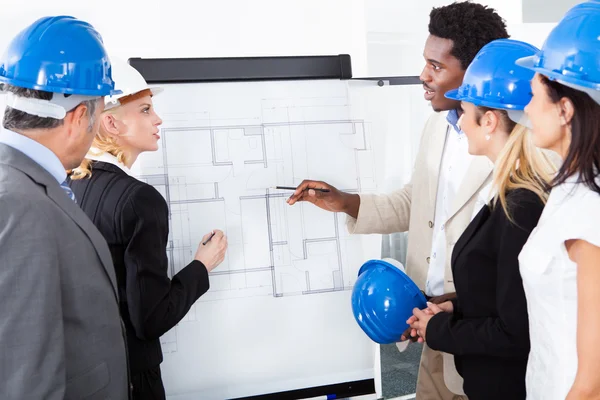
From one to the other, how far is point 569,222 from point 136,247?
109 centimetres

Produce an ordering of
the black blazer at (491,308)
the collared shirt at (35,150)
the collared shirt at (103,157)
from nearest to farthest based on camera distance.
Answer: the collared shirt at (35,150), the black blazer at (491,308), the collared shirt at (103,157)

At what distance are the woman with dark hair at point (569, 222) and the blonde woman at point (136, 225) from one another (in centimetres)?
97

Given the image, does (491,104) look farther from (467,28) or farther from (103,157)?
(103,157)

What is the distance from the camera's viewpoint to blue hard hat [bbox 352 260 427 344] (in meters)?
1.82

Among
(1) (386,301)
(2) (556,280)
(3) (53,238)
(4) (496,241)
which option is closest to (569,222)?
(2) (556,280)

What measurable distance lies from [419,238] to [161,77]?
1.04 metres

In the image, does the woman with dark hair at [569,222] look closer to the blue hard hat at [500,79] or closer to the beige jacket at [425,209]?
the blue hard hat at [500,79]

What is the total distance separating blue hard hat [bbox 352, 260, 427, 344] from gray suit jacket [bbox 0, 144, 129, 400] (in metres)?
0.79

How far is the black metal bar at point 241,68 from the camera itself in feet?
6.64

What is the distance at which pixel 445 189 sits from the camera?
204 cm

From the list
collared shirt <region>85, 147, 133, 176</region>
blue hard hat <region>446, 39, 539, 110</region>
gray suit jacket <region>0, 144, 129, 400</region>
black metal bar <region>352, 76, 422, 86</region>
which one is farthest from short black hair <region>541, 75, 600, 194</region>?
collared shirt <region>85, 147, 133, 176</region>

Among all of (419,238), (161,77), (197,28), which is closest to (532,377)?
(419,238)

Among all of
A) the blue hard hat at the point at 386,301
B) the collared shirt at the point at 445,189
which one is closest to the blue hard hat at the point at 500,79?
the collared shirt at the point at 445,189

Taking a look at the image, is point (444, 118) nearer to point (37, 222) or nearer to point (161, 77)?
point (161, 77)
